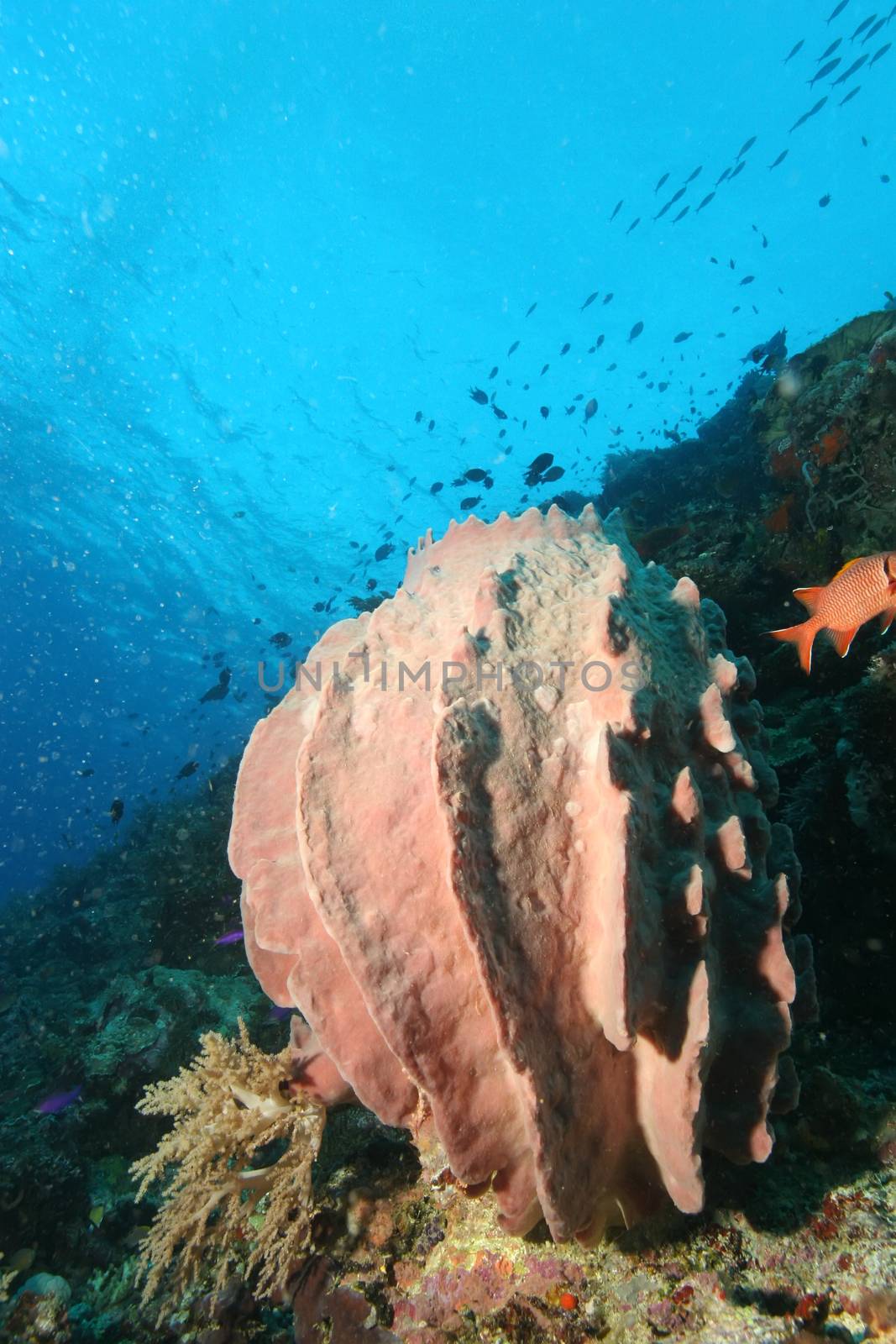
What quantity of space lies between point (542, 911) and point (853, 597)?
2.71 meters

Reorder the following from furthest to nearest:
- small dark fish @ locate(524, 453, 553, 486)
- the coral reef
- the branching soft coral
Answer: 1. small dark fish @ locate(524, 453, 553, 486)
2. the branching soft coral
3. the coral reef

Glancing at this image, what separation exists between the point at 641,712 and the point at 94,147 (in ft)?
104

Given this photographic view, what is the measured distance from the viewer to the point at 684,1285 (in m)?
1.91

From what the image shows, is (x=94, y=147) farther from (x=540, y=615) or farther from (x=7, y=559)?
(x=540, y=615)

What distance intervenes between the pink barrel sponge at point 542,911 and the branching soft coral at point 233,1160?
2.67 feet

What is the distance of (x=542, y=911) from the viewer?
1.80 meters

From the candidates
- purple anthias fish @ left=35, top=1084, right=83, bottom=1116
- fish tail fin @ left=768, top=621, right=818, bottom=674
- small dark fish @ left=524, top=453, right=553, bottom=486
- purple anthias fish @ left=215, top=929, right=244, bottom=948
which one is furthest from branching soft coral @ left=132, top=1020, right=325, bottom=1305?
small dark fish @ left=524, top=453, right=553, bottom=486

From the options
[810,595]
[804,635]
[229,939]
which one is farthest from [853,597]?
[229,939]

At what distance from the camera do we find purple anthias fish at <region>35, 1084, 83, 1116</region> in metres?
5.75

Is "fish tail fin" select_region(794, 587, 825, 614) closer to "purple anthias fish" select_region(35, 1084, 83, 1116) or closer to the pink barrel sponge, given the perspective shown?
the pink barrel sponge

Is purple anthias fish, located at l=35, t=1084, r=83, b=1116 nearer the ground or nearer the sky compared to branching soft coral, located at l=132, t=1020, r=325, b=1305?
nearer the sky

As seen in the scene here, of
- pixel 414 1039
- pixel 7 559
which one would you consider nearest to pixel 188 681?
pixel 7 559

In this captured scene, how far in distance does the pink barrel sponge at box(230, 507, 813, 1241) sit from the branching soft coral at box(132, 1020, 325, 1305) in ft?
2.67

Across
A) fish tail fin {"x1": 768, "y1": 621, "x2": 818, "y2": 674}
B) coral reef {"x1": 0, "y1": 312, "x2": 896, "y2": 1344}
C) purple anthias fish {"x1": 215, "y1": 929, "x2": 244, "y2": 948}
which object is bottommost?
coral reef {"x1": 0, "y1": 312, "x2": 896, "y2": 1344}
